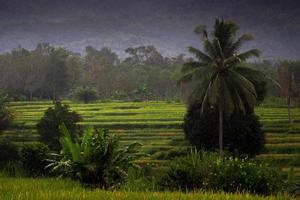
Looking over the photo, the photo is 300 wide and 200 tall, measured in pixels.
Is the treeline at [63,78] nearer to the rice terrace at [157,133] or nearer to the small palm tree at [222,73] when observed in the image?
the rice terrace at [157,133]

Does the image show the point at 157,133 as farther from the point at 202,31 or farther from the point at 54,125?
the point at 54,125

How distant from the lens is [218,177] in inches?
507

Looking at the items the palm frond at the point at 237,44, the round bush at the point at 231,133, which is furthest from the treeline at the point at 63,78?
the round bush at the point at 231,133

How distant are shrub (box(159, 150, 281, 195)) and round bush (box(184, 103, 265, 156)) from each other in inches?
958

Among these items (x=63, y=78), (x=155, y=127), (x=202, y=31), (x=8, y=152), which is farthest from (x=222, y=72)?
(x=63, y=78)

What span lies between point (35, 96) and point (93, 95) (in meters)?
16.7

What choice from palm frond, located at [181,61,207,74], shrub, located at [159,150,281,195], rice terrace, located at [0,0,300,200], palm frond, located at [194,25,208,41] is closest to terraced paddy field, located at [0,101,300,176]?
rice terrace, located at [0,0,300,200]

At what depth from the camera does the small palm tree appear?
1464 inches

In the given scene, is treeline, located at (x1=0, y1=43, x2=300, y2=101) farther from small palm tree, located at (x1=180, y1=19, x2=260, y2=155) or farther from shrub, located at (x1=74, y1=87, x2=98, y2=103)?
small palm tree, located at (x1=180, y1=19, x2=260, y2=155)

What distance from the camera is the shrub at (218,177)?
506 inches

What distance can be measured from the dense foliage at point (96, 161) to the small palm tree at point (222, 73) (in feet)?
72.7

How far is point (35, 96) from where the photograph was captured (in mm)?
94125

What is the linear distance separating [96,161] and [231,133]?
2610 cm

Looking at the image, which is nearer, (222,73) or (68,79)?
(222,73)
